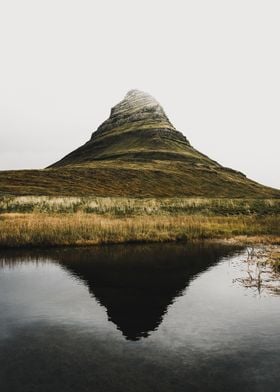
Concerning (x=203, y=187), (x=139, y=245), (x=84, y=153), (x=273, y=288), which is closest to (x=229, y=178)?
(x=203, y=187)

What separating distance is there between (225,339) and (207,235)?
25037 mm

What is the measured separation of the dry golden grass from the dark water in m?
6.02

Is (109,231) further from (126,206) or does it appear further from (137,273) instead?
(126,206)

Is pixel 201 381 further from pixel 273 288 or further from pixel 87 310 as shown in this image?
pixel 273 288

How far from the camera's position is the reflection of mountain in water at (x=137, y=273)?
55.2 ft

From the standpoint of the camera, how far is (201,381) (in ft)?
36.2

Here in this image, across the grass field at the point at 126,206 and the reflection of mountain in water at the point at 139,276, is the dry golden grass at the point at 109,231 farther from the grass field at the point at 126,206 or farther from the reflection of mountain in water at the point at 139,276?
the grass field at the point at 126,206

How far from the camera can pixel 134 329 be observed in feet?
49.6

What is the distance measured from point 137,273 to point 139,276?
0.78 meters

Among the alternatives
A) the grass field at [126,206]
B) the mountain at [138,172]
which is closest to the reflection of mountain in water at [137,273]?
the grass field at [126,206]

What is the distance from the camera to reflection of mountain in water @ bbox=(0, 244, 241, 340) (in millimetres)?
16828

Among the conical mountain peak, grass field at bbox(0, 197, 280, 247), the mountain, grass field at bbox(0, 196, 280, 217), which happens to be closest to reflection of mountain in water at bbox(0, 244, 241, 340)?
grass field at bbox(0, 197, 280, 247)

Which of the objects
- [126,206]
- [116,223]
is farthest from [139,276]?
[126,206]

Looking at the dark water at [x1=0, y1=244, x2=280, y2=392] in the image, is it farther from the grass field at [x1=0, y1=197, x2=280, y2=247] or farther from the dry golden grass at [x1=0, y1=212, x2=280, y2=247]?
the grass field at [x1=0, y1=197, x2=280, y2=247]
